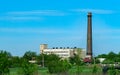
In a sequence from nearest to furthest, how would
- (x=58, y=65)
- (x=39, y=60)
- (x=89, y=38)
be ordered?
(x=58, y=65), (x=39, y=60), (x=89, y=38)

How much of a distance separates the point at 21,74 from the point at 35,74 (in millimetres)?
1850

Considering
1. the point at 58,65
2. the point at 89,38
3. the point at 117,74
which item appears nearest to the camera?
the point at 117,74

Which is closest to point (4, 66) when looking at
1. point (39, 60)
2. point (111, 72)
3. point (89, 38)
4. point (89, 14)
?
point (111, 72)

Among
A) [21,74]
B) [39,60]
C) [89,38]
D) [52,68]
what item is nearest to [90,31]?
[89,38]

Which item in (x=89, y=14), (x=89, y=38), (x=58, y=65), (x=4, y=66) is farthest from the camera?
(x=89, y=14)

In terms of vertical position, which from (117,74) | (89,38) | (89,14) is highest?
(89,14)

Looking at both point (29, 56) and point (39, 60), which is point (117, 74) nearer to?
point (39, 60)

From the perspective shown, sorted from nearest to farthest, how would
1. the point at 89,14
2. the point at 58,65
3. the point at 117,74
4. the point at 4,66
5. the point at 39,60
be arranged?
1. the point at 4,66
2. the point at 117,74
3. the point at 58,65
4. the point at 39,60
5. the point at 89,14

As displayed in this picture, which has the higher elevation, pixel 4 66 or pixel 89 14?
pixel 89 14

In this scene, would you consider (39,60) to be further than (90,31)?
No

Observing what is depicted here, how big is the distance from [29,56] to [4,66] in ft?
334

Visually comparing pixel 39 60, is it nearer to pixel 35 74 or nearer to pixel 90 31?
pixel 90 31

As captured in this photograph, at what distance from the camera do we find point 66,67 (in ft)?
211

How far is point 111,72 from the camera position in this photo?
56.9 metres
